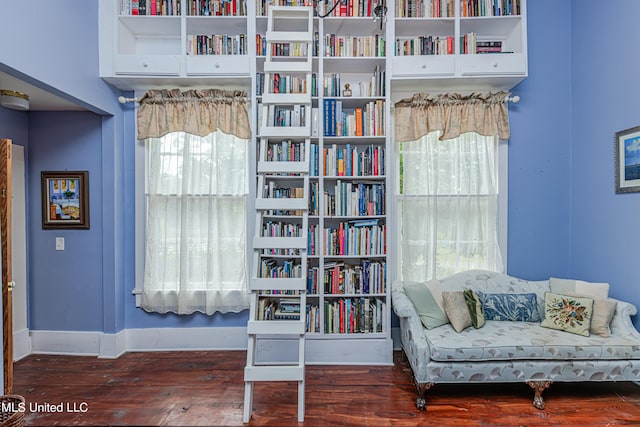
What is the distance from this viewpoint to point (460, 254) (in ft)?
10.3

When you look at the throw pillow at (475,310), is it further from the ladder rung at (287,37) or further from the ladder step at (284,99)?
the ladder rung at (287,37)

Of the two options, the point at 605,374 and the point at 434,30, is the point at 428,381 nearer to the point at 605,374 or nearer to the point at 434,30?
the point at 605,374

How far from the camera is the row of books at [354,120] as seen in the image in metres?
2.95

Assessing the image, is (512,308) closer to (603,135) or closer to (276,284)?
(603,135)

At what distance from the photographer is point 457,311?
2.55 m

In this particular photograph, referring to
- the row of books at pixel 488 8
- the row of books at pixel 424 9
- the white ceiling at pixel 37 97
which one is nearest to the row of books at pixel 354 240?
the row of books at pixel 424 9

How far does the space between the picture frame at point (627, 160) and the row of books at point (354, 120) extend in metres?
1.81

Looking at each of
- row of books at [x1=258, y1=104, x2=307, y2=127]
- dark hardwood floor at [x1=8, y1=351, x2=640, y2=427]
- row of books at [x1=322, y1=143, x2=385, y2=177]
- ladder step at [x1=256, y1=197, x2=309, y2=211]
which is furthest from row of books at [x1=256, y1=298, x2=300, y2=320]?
row of books at [x1=258, y1=104, x2=307, y2=127]

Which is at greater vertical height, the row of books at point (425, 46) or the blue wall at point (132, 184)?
the row of books at point (425, 46)

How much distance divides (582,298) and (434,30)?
2.58 metres

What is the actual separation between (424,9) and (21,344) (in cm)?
463

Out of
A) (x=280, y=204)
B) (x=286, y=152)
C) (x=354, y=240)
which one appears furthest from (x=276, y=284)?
(x=286, y=152)

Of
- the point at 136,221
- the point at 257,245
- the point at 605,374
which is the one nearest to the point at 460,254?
the point at 605,374

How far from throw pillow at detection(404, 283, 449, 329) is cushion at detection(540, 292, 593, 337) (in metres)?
0.79
